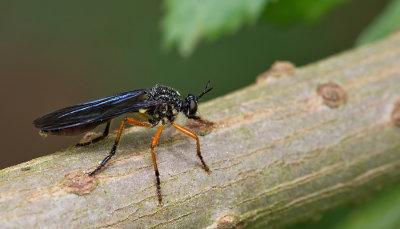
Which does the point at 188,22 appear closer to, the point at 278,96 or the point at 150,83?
the point at 278,96

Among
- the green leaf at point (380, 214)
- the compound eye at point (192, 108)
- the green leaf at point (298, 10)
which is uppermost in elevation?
the green leaf at point (298, 10)

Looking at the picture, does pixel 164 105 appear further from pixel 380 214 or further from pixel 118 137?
pixel 380 214

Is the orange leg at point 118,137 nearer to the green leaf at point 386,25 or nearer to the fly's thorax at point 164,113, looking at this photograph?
the fly's thorax at point 164,113

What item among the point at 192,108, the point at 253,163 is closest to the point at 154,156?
the point at 253,163

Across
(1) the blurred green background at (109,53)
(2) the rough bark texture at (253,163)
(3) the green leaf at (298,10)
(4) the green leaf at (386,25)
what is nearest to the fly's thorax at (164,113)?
(2) the rough bark texture at (253,163)

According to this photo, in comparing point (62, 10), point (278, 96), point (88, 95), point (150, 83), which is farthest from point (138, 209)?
point (62, 10)

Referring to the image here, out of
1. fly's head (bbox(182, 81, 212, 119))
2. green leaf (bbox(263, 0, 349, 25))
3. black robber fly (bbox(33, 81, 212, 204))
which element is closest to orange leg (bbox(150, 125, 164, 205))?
black robber fly (bbox(33, 81, 212, 204))
